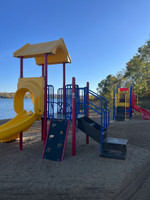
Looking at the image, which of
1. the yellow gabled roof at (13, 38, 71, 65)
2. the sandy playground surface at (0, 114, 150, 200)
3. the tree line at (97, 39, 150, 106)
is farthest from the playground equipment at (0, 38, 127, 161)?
the tree line at (97, 39, 150, 106)

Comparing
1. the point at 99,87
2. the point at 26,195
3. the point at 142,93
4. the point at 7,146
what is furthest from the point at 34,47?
the point at 99,87

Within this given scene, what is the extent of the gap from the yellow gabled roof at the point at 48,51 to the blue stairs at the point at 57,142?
2.99m

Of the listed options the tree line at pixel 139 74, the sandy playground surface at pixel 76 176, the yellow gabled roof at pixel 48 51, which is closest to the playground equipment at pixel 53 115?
the yellow gabled roof at pixel 48 51

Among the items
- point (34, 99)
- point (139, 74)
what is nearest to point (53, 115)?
point (34, 99)

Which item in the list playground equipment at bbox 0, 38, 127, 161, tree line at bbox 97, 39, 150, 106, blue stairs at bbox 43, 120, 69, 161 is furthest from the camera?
tree line at bbox 97, 39, 150, 106

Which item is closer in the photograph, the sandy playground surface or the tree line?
the sandy playground surface

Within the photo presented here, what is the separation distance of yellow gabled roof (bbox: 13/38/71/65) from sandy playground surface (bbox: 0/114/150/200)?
166 inches

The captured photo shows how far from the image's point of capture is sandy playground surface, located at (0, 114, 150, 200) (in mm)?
3881

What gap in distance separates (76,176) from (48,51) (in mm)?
4837

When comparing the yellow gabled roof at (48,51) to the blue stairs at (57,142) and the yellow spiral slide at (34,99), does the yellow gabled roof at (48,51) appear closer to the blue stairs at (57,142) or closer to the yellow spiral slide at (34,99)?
the yellow spiral slide at (34,99)

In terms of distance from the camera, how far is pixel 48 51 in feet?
22.8

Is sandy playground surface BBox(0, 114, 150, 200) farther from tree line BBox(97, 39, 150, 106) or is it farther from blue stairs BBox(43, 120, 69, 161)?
tree line BBox(97, 39, 150, 106)

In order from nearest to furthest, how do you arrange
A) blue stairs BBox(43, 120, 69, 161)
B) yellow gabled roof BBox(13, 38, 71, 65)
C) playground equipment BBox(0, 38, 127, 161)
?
1. blue stairs BBox(43, 120, 69, 161)
2. playground equipment BBox(0, 38, 127, 161)
3. yellow gabled roof BBox(13, 38, 71, 65)

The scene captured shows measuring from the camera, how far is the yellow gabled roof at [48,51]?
7147 millimetres
